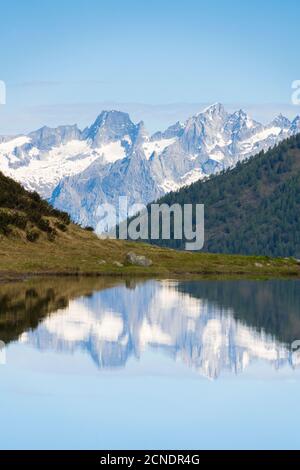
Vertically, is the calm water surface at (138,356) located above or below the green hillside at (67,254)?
below

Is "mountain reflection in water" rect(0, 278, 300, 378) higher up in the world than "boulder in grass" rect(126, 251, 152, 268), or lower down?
lower down

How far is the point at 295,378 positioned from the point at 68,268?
7923 cm

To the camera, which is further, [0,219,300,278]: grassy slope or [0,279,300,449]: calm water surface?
[0,219,300,278]: grassy slope

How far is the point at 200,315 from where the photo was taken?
72.3 meters

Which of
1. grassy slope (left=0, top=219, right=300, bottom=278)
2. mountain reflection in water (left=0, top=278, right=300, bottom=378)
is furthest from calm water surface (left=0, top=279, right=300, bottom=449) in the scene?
grassy slope (left=0, top=219, right=300, bottom=278)

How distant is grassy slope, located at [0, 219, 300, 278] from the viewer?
118125 mm

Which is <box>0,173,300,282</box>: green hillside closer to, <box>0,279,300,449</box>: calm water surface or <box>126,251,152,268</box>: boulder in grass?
<box>126,251,152,268</box>: boulder in grass

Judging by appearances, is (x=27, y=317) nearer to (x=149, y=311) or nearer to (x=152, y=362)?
(x=149, y=311)

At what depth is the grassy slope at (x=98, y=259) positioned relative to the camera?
4651 inches

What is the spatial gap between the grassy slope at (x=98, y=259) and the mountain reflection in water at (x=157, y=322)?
14872mm

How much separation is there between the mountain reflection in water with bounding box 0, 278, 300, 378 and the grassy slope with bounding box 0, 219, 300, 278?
1487 cm

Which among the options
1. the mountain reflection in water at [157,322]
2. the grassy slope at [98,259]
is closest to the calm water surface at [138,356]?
the mountain reflection in water at [157,322]

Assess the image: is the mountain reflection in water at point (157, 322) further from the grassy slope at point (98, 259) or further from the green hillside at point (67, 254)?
the green hillside at point (67, 254)
